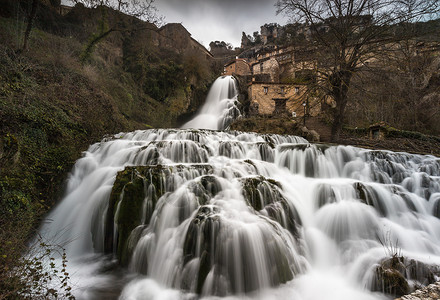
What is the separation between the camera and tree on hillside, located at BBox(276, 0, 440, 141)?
9.43 meters

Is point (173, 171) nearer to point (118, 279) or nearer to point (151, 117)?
point (118, 279)

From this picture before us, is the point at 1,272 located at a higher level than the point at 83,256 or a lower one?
higher

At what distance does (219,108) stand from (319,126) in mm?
11223

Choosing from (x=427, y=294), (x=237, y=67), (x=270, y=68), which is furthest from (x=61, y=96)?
(x=237, y=67)

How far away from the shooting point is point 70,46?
14289 mm

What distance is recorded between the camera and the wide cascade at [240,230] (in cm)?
398

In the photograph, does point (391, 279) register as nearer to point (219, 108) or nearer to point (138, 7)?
point (138, 7)

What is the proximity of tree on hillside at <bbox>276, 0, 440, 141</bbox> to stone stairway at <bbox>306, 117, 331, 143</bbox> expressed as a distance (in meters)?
5.13

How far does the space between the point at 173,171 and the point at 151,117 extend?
45.8 feet

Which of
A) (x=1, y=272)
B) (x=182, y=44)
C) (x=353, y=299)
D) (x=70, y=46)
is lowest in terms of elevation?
(x=353, y=299)

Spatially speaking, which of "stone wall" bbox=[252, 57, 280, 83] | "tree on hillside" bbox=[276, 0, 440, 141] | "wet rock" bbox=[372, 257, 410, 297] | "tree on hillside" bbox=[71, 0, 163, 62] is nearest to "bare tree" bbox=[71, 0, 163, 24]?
"tree on hillside" bbox=[71, 0, 163, 62]

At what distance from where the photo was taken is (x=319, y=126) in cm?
1906

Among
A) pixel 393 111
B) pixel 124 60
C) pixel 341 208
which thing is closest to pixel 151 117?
pixel 124 60

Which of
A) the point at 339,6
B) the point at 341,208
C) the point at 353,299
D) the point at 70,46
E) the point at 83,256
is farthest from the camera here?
the point at 70,46
